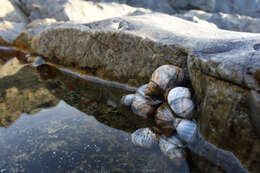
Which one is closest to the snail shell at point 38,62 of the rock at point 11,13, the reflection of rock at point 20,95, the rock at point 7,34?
the reflection of rock at point 20,95

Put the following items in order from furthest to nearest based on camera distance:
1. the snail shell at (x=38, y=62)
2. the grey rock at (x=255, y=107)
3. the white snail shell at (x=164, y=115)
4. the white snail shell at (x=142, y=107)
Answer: the snail shell at (x=38, y=62) → the white snail shell at (x=142, y=107) → the white snail shell at (x=164, y=115) → the grey rock at (x=255, y=107)

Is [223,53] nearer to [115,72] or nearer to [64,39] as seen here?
Result: [115,72]

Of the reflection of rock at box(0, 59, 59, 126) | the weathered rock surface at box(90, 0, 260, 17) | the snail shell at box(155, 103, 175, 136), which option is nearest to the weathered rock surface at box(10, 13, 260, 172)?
the snail shell at box(155, 103, 175, 136)

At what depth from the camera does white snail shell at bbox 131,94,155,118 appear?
315 cm

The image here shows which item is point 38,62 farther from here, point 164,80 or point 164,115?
point 164,115

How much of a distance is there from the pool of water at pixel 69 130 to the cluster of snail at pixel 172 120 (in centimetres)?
12

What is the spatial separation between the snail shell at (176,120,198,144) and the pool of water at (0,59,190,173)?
39cm

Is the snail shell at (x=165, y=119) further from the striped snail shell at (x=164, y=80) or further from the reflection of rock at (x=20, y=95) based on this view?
the reflection of rock at (x=20, y=95)

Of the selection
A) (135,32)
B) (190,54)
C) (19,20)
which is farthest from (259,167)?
(19,20)

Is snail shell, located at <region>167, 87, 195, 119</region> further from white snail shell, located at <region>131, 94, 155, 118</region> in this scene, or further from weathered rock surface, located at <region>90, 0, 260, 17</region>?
weathered rock surface, located at <region>90, 0, 260, 17</region>

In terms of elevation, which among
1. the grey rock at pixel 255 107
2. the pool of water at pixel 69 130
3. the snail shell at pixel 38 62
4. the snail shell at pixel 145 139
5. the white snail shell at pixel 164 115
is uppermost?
the grey rock at pixel 255 107

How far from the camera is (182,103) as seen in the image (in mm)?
2684

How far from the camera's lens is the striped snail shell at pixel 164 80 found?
299 centimetres

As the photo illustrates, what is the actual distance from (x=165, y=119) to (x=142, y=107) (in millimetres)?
466
